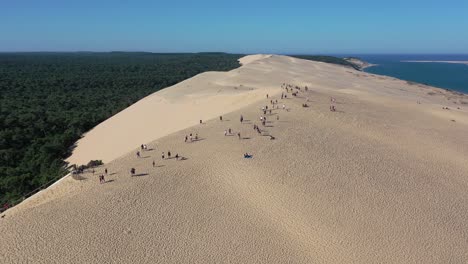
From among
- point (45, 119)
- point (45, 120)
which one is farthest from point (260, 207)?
point (45, 119)

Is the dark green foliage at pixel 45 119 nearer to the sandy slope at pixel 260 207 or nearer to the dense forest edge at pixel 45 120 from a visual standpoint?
the dense forest edge at pixel 45 120

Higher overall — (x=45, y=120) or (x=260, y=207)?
(x=260, y=207)

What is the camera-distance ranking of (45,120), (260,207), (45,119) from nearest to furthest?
(260,207) < (45,120) < (45,119)

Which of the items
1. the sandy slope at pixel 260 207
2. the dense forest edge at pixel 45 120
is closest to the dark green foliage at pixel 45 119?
the dense forest edge at pixel 45 120

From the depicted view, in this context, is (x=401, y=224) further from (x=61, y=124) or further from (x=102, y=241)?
(x=61, y=124)

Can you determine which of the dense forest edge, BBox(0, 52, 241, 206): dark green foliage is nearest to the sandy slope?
the dense forest edge

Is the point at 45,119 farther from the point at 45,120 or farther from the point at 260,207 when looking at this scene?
the point at 260,207

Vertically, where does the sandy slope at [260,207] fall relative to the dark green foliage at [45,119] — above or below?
above

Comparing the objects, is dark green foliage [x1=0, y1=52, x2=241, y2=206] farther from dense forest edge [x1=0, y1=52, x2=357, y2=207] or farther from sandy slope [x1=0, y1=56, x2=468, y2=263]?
sandy slope [x1=0, y1=56, x2=468, y2=263]
